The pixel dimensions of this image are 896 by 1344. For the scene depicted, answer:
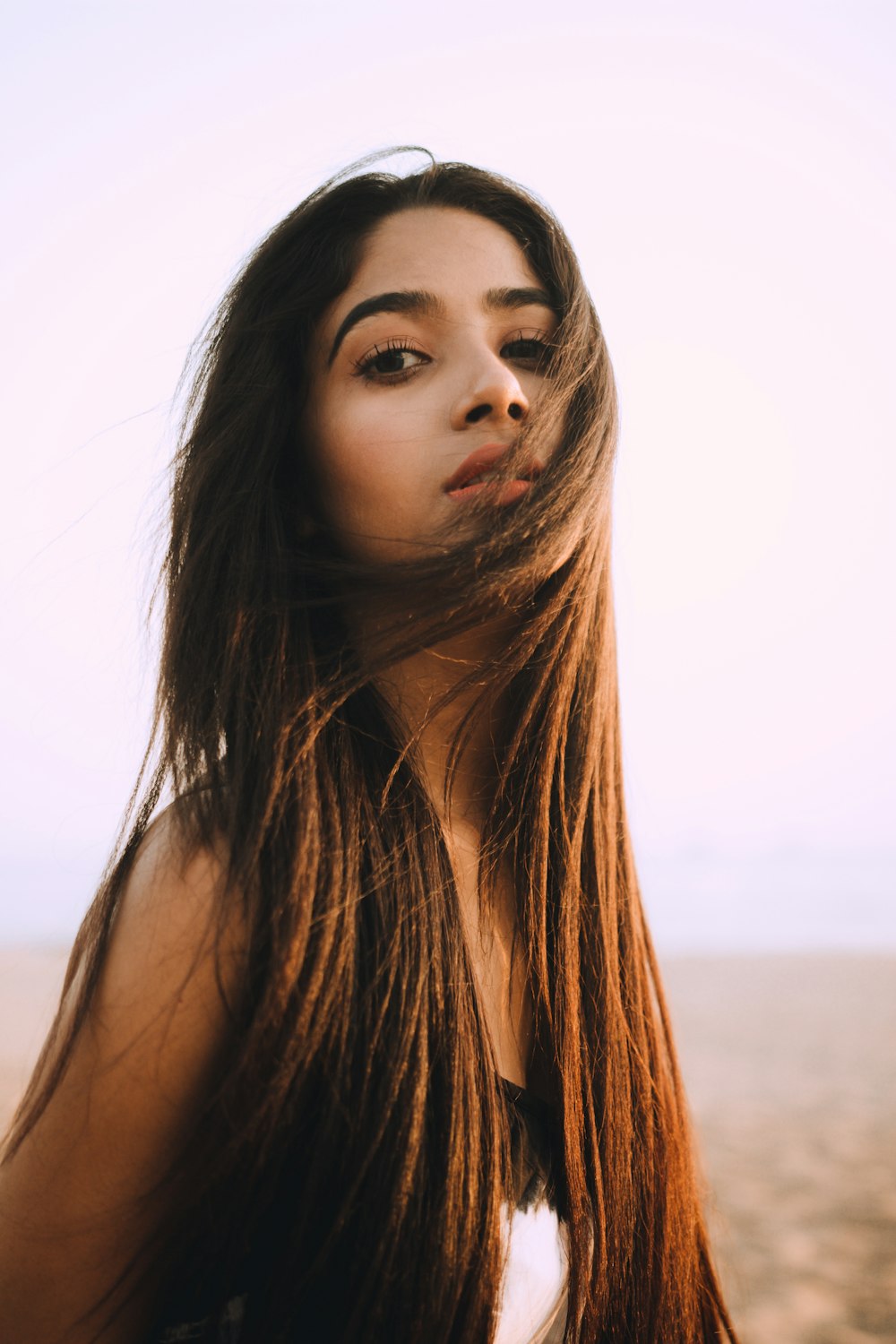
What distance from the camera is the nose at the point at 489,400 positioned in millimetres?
1614

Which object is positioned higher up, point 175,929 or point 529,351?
point 529,351

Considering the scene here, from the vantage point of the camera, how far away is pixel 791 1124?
640 centimetres

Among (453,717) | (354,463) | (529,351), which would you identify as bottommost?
(453,717)

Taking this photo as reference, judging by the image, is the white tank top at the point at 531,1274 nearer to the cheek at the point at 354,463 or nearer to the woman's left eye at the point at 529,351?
the cheek at the point at 354,463

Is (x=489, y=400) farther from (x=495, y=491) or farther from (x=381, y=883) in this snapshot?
(x=381, y=883)

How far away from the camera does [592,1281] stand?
1.53 m

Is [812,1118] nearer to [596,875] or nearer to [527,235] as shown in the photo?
[596,875]

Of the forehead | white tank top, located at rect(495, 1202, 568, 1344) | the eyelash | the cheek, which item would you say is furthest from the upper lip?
white tank top, located at rect(495, 1202, 568, 1344)

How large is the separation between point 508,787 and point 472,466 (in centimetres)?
65

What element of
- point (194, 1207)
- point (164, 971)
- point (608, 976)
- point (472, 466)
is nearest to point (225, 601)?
point (472, 466)

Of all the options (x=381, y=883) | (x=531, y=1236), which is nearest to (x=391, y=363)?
(x=381, y=883)

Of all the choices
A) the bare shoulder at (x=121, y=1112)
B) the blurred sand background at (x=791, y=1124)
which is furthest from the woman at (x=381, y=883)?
the blurred sand background at (x=791, y=1124)

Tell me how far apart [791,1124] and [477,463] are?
6.42 metres

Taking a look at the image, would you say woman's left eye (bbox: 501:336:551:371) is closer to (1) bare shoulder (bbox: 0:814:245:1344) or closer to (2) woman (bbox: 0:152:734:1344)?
(2) woman (bbox: 0:152:734:1344)
